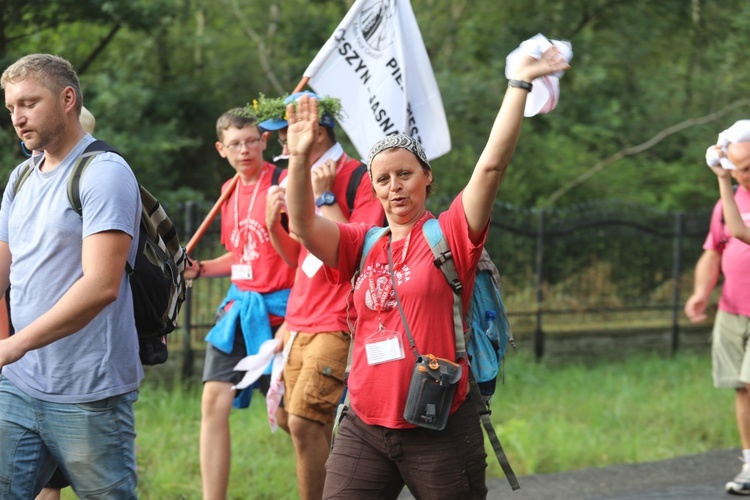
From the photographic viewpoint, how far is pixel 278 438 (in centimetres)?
720

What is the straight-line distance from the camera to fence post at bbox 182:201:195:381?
8.66 meters

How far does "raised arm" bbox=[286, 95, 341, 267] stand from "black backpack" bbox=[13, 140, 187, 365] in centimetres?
51

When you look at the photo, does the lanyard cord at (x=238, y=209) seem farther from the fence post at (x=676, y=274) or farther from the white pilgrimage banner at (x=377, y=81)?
the fence post at (x=676, y=274)

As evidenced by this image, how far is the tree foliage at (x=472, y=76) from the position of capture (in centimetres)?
1204

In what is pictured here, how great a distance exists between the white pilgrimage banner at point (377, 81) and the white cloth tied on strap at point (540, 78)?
2.12 m

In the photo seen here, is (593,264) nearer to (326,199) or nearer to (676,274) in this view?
(676,274)

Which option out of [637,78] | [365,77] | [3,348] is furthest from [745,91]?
[3,348]

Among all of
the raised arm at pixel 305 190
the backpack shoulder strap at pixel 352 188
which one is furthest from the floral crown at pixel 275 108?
the raised arm at pixel 305 190

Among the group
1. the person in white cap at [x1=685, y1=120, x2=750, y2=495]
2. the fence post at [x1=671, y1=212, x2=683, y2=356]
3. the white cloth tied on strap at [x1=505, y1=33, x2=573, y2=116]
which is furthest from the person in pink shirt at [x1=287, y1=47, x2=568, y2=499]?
the fence post at [x1=671, y1=212, x2=683, y2=356]

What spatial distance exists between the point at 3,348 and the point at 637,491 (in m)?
4.50

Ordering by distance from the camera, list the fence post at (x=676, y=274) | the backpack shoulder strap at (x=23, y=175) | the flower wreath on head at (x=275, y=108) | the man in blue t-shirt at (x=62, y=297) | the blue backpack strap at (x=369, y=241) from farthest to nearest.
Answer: the fence post at (x=676, y=274) → the flower wreath on head at (x=275, y=108) → the blue backpack strap at (x=369, y=241) → the backpack shoulder strap at (x=23, y=175) → the man in blue t-shirt at (x=62, y=297)

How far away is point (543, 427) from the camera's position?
7.86 meters

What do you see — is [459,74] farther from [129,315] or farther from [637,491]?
[129,315]

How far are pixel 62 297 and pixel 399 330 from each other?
114cm
